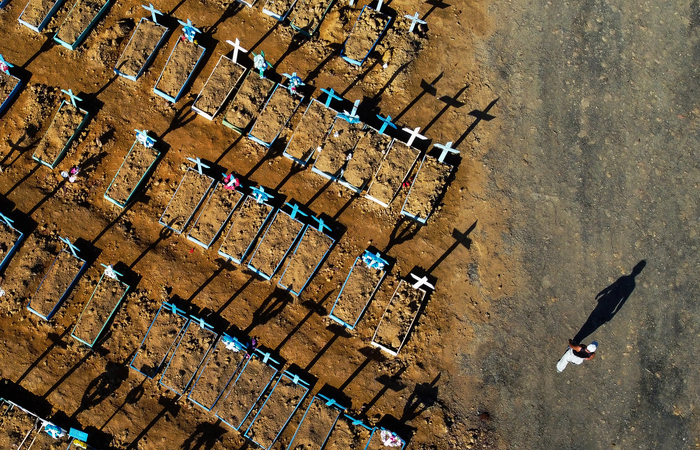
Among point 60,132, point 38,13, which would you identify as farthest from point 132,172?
point 38,13

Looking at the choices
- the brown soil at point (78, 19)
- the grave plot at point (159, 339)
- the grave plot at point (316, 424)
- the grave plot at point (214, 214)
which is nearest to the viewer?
the grave plot at point (316, 424)

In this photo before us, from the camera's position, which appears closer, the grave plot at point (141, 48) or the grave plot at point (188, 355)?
the grave plot at point (188, 355)

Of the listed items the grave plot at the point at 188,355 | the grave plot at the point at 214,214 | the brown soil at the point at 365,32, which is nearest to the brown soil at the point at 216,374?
the grave plot at the point at 188,355

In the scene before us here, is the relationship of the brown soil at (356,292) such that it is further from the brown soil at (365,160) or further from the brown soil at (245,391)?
the brown soil at (245,391)

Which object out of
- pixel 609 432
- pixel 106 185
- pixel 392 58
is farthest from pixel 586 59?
pixel 106 185

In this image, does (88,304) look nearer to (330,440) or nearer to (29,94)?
(29,94)
